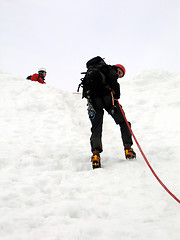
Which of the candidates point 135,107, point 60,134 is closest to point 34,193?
point 60,134

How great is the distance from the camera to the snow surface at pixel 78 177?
206 centimetres

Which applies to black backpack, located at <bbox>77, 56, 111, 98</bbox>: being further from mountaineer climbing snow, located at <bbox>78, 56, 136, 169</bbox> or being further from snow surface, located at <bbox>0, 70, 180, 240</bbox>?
snow surface, located at <bbox>0, 70, 180, 240</bbox>

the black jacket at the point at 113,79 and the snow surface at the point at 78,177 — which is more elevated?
the black jacket at the point at 113,79

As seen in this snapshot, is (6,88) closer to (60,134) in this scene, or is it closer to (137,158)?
(60,134)

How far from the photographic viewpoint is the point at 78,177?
11.6 feet

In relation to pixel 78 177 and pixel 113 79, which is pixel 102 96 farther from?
pixel 78 177

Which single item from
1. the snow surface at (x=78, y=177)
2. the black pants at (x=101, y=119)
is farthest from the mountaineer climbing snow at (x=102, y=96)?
the snow surface at (x=78, y=177)

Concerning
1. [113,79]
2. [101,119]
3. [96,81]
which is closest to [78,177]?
[101,119]

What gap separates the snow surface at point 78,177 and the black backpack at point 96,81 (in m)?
1.39

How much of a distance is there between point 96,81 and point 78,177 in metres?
1.88

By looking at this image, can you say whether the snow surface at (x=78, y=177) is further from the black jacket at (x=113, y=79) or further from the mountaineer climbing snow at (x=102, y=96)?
the black jacket at (x=113, y=79)

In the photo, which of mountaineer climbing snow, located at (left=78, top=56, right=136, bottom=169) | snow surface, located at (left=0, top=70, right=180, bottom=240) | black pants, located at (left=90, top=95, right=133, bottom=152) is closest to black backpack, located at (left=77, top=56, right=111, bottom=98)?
mountaineer climbing snow, located at (left=78, top=56, right=136, bottom=169)

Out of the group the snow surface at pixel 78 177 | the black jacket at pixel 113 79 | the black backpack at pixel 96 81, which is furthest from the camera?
the black jacket at pixel 113 79

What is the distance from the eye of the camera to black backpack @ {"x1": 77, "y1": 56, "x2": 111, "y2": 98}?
4.22 m
